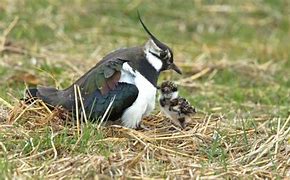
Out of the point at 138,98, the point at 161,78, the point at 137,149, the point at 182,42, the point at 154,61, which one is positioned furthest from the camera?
the point at 182,42

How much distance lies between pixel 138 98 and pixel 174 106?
0.38 m

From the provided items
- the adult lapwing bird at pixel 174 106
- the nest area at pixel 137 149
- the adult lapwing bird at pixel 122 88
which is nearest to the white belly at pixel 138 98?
the adult lapwing bird at pixel 122 88

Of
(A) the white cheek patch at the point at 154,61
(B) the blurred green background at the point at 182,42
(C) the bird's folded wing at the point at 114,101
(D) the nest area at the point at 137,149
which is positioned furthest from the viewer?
(B) the blurred green background at the point at 182,42

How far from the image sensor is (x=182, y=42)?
1034cm

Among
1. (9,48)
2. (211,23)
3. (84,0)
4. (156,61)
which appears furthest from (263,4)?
(156,61)

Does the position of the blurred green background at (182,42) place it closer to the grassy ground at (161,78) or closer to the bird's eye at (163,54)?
the grassy ground at (161,78)

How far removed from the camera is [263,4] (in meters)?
11.8

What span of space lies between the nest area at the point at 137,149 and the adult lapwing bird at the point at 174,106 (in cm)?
7

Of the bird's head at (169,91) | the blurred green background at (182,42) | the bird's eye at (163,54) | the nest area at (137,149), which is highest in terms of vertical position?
the bird's eye at (163,54)

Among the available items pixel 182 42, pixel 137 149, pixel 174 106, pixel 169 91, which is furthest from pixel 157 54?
pixel 182 42

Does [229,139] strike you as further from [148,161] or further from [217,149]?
[148,161]

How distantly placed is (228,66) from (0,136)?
393cm

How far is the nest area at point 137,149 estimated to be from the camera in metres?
5.17

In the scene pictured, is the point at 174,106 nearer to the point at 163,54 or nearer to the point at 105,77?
the point at 163,54
